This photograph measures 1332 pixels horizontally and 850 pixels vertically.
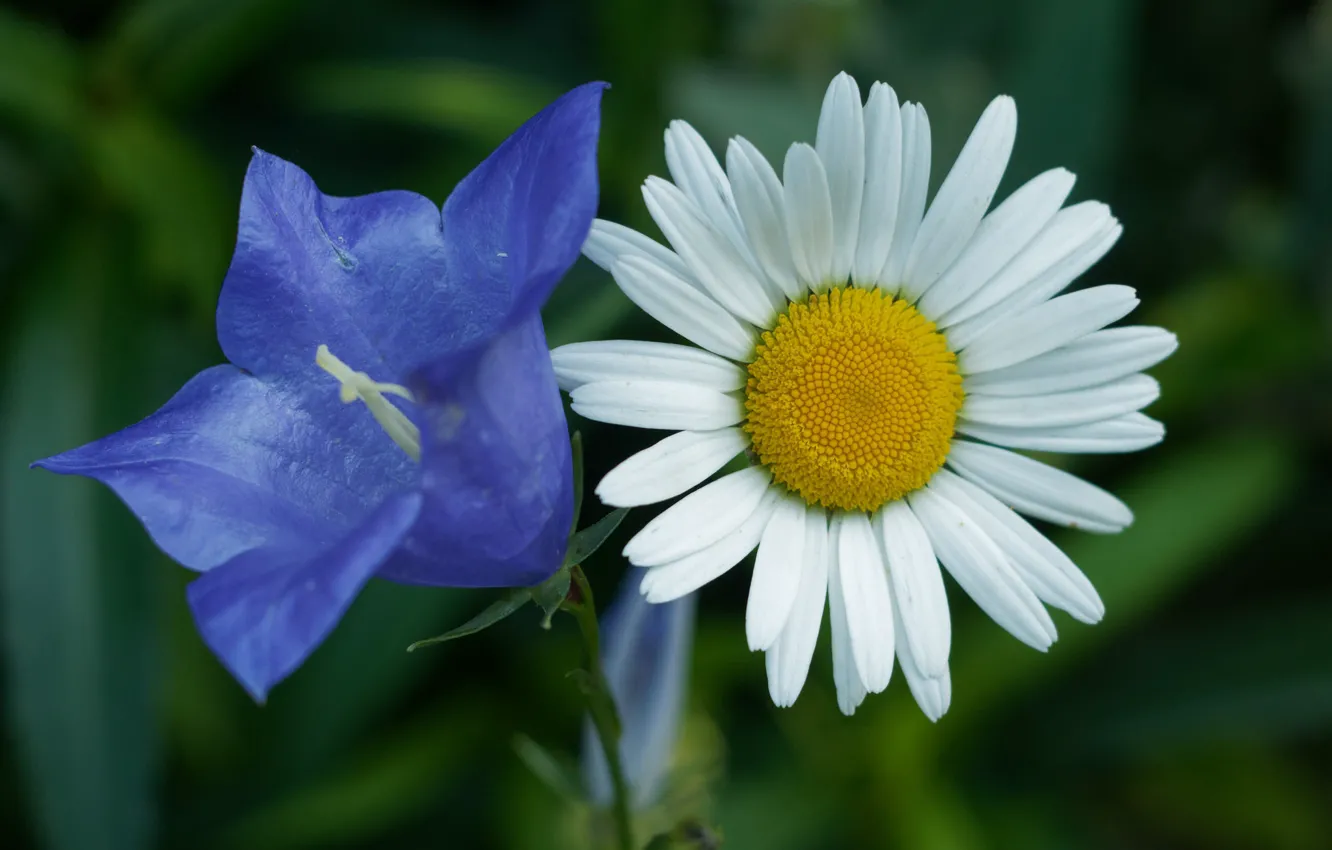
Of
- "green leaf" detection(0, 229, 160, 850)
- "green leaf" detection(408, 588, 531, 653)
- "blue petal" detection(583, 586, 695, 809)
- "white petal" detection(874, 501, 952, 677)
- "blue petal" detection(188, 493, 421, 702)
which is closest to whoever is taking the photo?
"blue petal" detection(188, 493, 421, 702)

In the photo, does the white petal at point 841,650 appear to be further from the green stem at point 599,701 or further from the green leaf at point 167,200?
the green leaf at point 167,200

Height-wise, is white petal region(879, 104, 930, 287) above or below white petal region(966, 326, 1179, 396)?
above

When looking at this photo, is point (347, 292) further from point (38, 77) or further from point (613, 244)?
point (38, 77)

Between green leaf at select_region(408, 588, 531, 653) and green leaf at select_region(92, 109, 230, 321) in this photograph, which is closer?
green leaf at select_region(408, 588, 531, 653)

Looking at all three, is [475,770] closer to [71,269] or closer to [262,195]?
[71,269]

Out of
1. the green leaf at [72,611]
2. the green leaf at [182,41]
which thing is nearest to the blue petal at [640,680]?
the green leaf at [72,611]

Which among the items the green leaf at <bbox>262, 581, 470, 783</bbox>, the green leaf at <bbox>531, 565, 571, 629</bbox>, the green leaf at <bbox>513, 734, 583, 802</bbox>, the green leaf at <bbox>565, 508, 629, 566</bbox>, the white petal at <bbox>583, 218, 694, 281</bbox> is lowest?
the green leaf at <bbox>262, 581, 470, 783</bbox>

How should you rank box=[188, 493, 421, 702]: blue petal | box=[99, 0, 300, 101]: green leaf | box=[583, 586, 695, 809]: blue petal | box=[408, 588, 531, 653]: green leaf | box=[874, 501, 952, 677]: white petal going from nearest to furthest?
box=[188, 493, 421, 702]: blue petal, box=[408, 588, 531, 653]: green leaf, box=[874, 501, 952, 677]: white petal, box=[583, 586, 695, 809]: blue petal, box=[99, 0, 300, 101]: green leaf

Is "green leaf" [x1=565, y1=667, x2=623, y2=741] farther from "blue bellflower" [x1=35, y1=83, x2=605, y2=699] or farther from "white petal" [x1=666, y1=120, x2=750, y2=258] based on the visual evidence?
"white petal" [x1=666, y1=120, x2=750, y2=258]

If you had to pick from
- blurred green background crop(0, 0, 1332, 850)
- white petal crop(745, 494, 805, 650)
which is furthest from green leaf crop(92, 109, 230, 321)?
white petal crop(745, 494, 805, 650)
